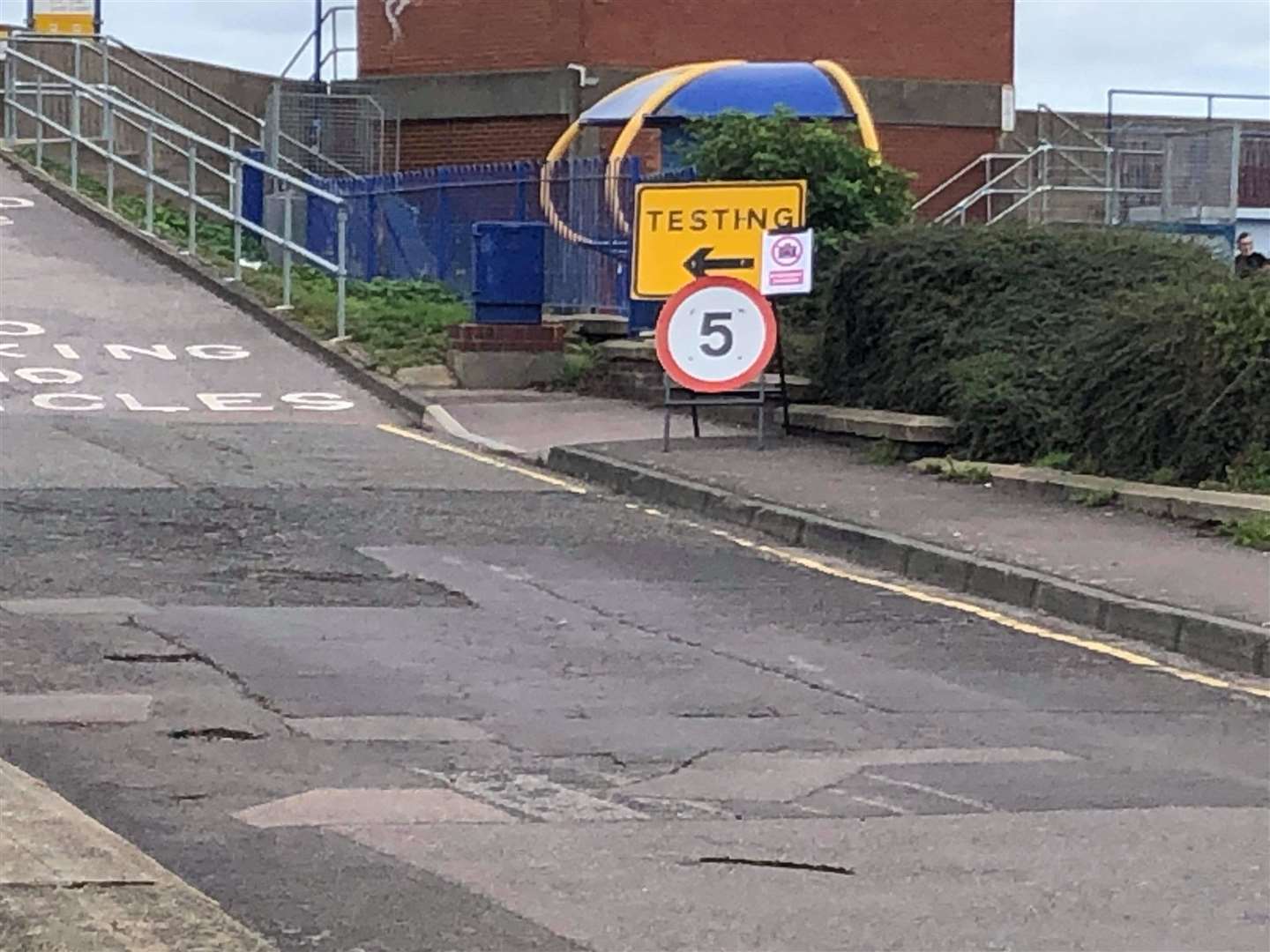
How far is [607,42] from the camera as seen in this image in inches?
1144

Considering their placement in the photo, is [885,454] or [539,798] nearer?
[539,798]

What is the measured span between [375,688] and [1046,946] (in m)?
3.65

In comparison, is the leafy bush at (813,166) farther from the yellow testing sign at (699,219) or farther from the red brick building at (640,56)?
the red brick building at (640,56)

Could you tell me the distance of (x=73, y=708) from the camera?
8172 mm

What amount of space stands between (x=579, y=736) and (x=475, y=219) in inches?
629

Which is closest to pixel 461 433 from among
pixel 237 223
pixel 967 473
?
pixel 967 473

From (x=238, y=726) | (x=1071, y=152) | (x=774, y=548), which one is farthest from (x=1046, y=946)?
(x=1071, y=152)

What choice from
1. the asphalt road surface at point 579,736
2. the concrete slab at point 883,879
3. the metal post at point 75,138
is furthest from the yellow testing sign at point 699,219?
the metal post at point 75,138

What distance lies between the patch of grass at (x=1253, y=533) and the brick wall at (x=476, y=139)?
17.8 meters

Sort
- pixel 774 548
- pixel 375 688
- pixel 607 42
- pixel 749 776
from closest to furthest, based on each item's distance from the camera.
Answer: pixel 749 776 → pixel 375 688 → pixel 774 548 → pixel 607 42

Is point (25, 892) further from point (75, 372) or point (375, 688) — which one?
point (75, 372)

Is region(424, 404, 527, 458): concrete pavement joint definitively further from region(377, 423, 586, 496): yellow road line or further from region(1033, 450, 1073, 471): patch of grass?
region(1033, 450, 1073, 471): patch of grass

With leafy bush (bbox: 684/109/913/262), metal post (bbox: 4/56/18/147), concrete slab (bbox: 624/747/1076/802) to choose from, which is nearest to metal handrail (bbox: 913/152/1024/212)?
leafy bush (bbox: 684/109/913/262)

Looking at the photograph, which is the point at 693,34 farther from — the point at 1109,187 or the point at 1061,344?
the point at 1061,344
